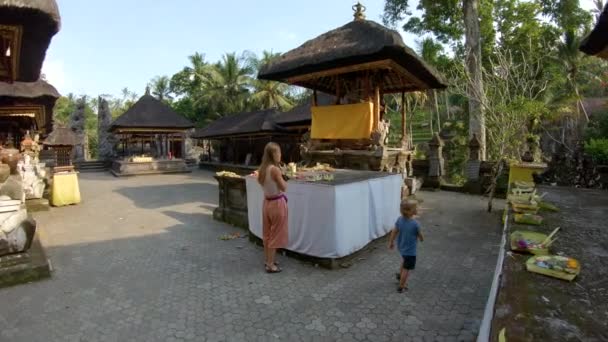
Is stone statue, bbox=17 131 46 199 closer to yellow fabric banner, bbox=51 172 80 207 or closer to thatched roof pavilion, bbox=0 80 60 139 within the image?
yellow fabric banner, bbox=51 172 80 207

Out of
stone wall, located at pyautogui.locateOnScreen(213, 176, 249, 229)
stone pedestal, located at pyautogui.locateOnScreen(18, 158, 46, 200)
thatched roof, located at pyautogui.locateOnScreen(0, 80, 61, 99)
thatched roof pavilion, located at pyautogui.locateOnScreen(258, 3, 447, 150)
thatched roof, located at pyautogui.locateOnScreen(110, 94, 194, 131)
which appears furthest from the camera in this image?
thatched roof, located at pyautogui.locateOnScreen(110, 94, 194, 131)

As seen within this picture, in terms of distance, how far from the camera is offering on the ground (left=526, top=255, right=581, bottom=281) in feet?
7.03

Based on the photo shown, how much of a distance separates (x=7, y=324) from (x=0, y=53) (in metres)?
3.23

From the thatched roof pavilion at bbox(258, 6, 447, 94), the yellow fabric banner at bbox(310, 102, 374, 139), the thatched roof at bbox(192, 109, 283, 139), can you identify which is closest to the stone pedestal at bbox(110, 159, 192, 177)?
the thatched roof at bbox(192, 109, 283, 139)

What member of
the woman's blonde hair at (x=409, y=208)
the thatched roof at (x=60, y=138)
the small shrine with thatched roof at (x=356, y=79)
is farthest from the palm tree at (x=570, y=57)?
the thatched roof at (x=60, y=138)

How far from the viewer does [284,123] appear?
1948cm

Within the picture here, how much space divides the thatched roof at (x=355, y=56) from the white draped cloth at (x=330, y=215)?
3232mm

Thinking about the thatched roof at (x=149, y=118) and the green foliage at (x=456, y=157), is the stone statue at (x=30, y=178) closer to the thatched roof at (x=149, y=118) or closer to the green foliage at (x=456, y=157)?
the thatched roof at (x=149, y=118)

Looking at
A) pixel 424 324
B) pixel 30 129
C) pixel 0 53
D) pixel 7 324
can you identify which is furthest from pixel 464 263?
pixel 30 129

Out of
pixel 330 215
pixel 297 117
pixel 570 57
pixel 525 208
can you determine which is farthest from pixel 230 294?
pixel 570 57

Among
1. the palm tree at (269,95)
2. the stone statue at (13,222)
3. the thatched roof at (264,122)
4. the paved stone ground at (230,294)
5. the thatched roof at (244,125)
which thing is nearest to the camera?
the paved stone ground at (230,294)

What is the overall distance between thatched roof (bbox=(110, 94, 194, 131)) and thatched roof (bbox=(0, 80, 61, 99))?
12.1m

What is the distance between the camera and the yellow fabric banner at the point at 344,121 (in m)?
8.91

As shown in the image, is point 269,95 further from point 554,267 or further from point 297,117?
point 554,267
